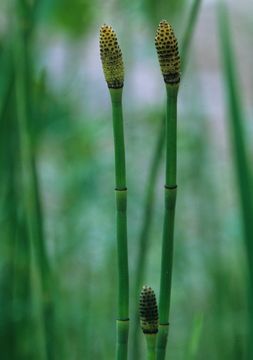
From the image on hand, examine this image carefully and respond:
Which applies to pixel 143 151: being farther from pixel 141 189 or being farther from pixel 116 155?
pixel 116 155

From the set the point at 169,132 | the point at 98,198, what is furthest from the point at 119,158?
the point at 98,198

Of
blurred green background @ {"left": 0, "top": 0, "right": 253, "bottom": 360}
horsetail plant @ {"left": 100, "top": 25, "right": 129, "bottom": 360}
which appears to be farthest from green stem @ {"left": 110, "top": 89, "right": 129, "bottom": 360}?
blurred green background @ {"left": 0, "top": 0, "right": 253, "bottom": 360}

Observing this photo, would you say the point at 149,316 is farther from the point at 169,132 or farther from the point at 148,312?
the point at 169,132

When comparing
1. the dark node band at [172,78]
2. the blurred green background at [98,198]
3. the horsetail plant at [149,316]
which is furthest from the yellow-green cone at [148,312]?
the blurred green background at [98,198]

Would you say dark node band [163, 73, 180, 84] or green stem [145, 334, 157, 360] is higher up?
dark node band [163, 73, 180, 84]

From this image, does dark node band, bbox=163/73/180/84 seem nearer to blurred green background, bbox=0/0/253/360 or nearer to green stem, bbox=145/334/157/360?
green stem, bbox=145/334/157/360

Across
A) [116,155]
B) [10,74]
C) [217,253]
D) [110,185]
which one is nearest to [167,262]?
[116,155]
